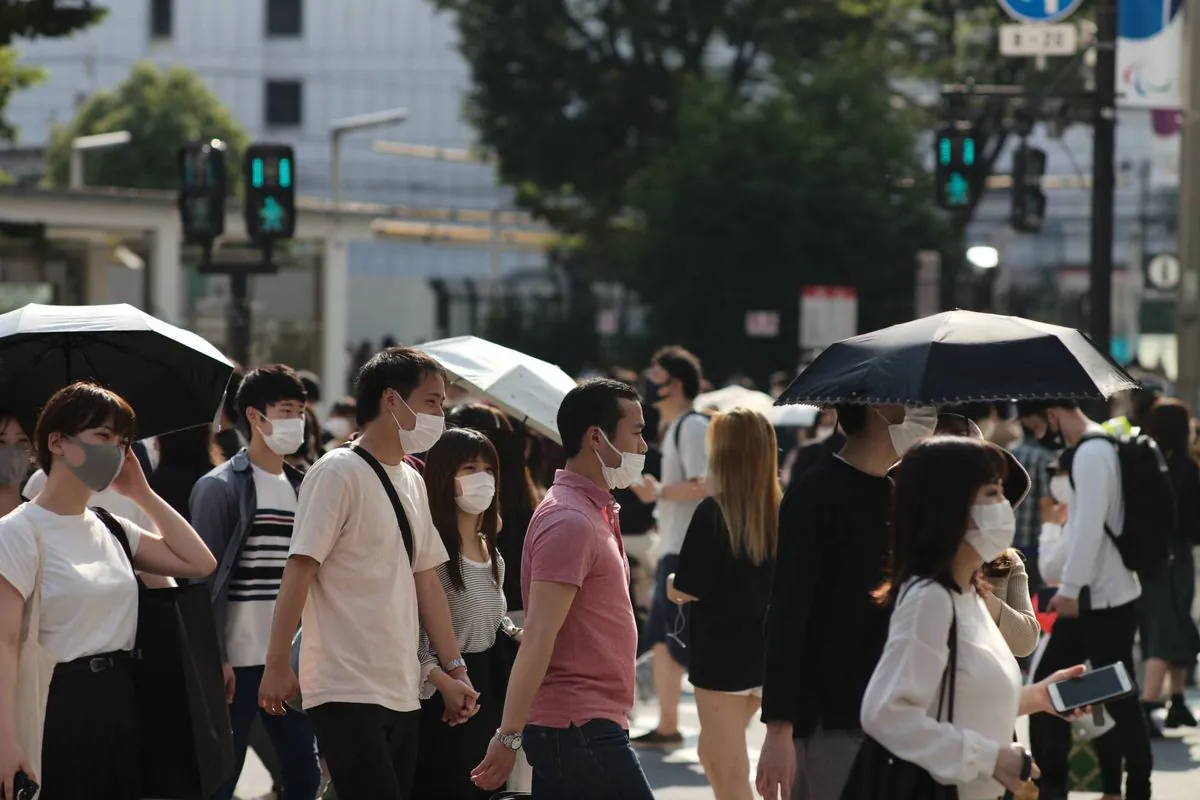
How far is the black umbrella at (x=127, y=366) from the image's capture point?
6.90 m

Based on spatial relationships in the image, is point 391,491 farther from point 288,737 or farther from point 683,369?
point 683,369

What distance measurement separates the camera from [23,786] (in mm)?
5469

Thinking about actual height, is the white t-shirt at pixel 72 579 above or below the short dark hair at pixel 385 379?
below

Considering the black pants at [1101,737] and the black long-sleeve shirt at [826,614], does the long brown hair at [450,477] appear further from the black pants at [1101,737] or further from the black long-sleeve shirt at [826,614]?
the black pants at [1101,737]

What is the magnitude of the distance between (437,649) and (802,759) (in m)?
1.51

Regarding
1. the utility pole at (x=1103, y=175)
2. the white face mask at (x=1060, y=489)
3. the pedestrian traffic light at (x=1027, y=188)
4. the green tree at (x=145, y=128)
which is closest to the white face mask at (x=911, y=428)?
the white face mask at (x=1060, y=489)

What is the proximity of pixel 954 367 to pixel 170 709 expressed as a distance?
2.31 m

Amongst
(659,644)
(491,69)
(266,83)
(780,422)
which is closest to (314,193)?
(266,83)

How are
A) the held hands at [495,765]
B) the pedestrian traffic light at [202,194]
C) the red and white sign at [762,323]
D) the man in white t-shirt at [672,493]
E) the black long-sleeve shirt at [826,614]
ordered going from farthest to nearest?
1. the red and white sign at [762,323]
2. the pedestrian traffic light at [202,194]
3. the man in white t-shirt at [672,493]
4. the held hands at [495,765]
5. the black long-sleeve shirt at [826,614]

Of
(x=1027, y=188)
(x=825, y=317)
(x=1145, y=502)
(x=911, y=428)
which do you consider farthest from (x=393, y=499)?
(x=825, y=317)

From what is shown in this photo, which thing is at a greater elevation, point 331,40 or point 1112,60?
point 331,40

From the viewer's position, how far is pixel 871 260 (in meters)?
39.0

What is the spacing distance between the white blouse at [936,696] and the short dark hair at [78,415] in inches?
92.2

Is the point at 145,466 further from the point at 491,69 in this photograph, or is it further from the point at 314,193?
the point at 314,193
